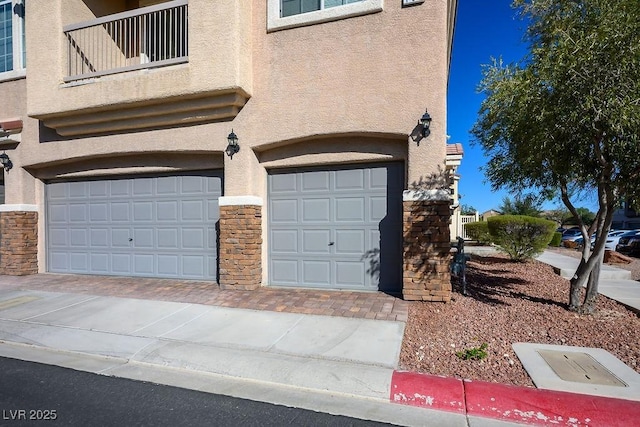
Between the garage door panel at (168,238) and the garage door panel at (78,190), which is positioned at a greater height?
the garage door panel at (78,190)

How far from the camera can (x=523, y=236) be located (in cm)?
1098

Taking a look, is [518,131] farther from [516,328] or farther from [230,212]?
[230,212]

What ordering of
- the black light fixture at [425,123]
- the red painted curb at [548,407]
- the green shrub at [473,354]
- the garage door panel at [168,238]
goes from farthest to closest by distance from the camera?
the garage door panel at [168,238]
the black light fixture at [425,123]
the green shrub at [473,354]
the red painted curb at [548,407]

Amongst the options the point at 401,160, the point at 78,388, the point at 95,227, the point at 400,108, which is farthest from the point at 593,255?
the point at 95,227

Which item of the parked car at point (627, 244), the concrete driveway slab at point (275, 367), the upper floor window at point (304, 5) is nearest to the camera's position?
the concrete driveway slab at point (275, 367)

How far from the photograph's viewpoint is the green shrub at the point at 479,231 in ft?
50.2

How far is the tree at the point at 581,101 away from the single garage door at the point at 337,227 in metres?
2.32

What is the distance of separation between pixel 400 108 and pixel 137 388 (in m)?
5.66

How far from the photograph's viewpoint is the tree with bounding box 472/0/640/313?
14.4ft

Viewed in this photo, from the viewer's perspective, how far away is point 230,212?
716 centimetres

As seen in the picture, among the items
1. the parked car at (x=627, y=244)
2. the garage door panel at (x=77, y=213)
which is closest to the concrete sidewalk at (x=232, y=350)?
the garage door panel at (x=77, y=213)

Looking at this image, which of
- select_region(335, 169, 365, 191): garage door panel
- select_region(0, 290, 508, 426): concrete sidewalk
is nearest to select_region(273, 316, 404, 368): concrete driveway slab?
select_region(0, 290, 508, 426): concrete sidewalk

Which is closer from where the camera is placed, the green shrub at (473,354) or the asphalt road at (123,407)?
the asphalt road at (123,407)

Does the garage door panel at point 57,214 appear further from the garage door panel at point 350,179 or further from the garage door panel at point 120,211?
Answer: the garage door panel at point 350,179
